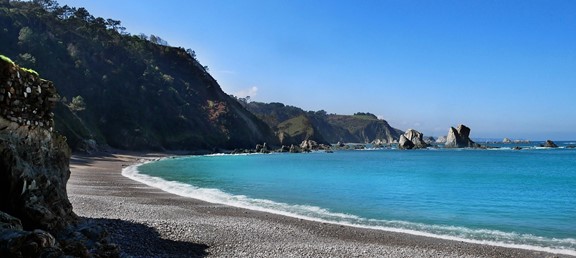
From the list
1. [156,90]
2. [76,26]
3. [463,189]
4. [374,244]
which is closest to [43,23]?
[76,26]

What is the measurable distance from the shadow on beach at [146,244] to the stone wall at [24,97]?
13.8 feet

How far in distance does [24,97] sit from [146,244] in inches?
222

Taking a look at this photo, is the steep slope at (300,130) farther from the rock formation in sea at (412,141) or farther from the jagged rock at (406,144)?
the jagged rock at (406,144)

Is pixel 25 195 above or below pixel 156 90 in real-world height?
below

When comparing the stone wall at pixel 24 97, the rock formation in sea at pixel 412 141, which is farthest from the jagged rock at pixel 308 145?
the stone wall at pixel 24 97

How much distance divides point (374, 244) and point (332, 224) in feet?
12.2

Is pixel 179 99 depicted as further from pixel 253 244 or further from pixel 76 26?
pixel 253 244

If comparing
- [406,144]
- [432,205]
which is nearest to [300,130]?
[406,144]

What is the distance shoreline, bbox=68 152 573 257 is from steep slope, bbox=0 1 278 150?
58.5 metres

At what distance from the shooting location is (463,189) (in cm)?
3728

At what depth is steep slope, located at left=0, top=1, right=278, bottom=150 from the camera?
95750 millimetres

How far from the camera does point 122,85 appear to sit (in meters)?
110

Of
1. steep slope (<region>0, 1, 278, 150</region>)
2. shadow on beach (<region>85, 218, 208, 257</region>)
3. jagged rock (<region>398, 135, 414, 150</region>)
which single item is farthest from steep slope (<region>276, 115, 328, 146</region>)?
shadow on beach (<region>85, 218, 208, 257</region>)

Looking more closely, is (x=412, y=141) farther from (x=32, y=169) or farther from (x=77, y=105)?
(x=32, y=169)
